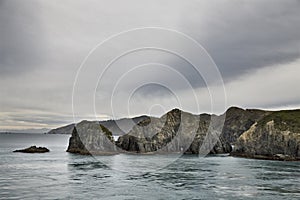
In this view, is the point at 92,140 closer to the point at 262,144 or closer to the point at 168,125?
the point at 168,125

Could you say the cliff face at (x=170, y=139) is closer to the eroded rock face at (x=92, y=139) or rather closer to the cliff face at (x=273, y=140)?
the eroded rock face at (x=92, y=139)

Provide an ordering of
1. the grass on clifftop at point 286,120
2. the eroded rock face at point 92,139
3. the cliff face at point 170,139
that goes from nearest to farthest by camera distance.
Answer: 1. the grass on clifftop at point 286,120
2. the eroded rock face at point 92,139
3. the cliff face at point 170,139

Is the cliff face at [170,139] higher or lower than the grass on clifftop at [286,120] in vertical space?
lower

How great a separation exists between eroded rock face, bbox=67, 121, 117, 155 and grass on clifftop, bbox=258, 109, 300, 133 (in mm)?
78610

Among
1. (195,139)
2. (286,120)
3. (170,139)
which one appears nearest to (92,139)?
(170,139)

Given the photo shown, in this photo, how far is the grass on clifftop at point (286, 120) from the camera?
15412 centimetres

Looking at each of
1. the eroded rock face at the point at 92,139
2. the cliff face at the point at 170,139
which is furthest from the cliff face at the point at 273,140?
the eroded rock face at the point at 92,139

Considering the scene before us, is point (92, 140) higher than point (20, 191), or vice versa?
point (92, 140)

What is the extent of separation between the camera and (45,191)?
190 feet

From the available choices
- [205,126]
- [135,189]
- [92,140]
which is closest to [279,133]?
[205,126]

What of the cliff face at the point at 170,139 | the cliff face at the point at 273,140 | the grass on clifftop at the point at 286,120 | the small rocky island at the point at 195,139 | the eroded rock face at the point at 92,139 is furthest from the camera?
the cliff face at the point at 170,139

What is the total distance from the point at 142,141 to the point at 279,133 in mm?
71037

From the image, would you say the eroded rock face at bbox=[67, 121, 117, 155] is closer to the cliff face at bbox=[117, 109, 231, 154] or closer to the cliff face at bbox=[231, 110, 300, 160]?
the cliff face at bbox=[117, 109, 231, 154]

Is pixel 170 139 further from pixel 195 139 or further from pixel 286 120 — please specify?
pixel 286 120
